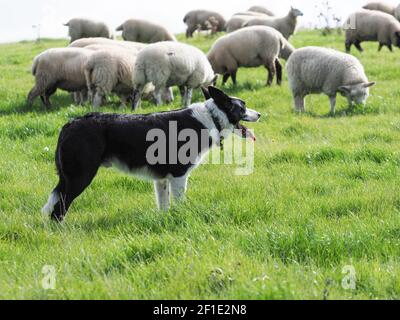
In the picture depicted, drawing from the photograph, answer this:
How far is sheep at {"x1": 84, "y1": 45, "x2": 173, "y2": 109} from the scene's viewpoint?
11.4 meters

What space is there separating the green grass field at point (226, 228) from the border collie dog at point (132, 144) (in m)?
0.30

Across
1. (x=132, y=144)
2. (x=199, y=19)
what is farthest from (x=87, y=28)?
(x=132, y=144)

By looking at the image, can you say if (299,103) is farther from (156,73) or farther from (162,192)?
(162,192)

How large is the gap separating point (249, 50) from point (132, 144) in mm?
9491

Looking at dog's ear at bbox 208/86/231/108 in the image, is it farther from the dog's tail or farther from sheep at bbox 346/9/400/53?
sheep at bbox 346/9/400/53

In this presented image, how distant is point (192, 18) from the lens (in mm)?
30281

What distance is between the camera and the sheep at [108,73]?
37.2 ft

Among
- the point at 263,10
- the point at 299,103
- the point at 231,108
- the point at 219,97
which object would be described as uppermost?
the point at 219,97

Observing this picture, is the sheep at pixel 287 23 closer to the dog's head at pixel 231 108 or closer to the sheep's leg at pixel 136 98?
the sheep's leg at pixel 136 98

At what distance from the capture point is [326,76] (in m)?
11.7

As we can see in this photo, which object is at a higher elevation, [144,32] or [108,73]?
[108,73]

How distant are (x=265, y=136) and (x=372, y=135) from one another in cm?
165

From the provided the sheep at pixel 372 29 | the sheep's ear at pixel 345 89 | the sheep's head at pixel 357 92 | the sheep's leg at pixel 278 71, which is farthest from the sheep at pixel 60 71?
the sheep at pixel 372 29
